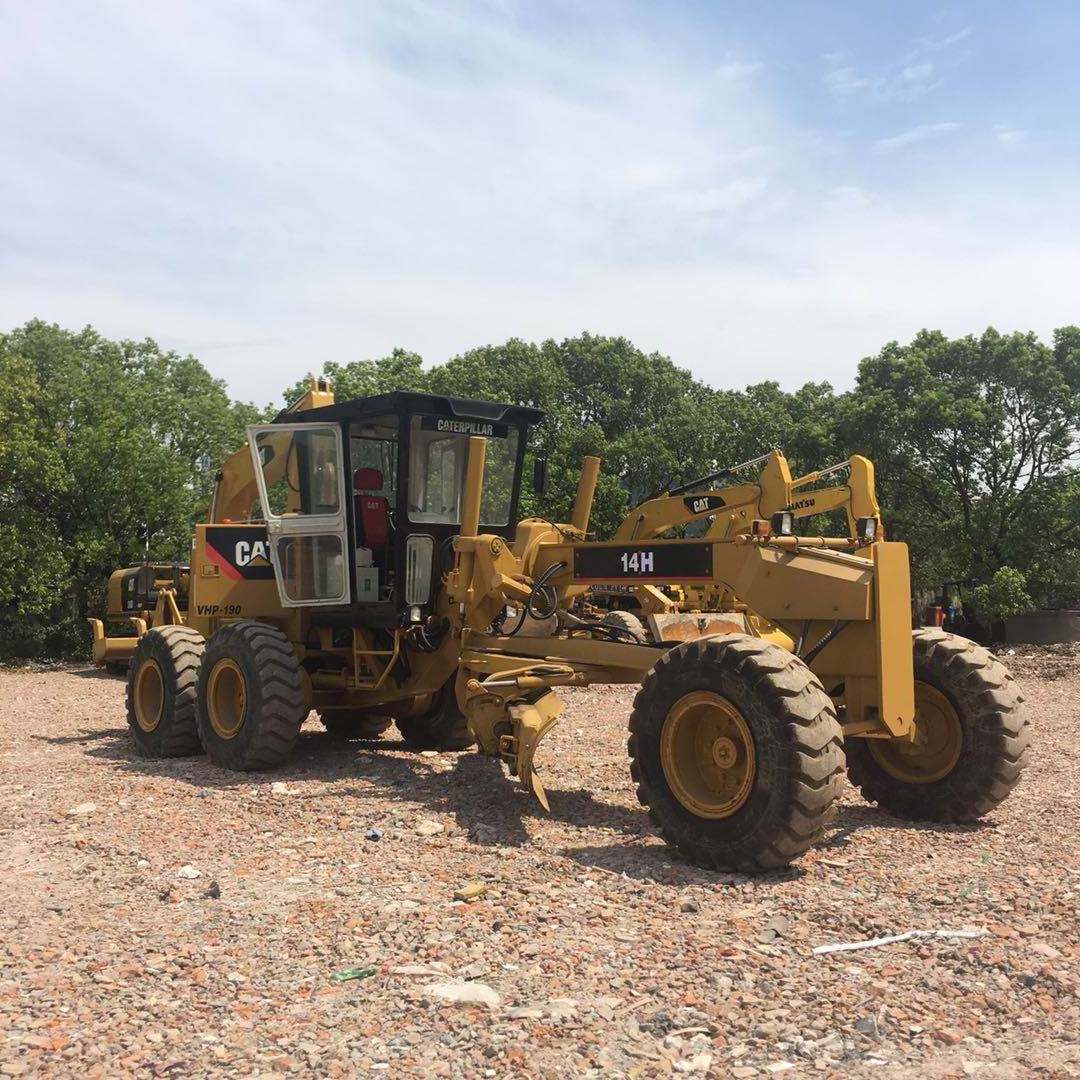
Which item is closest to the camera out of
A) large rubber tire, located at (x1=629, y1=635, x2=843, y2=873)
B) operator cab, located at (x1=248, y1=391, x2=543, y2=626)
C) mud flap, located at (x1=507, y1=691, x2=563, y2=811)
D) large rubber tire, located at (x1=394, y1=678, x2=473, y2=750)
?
large rubber tire, located at (x1=629, y1=635, x2=843, y2=873)

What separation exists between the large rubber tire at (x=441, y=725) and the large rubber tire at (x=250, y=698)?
5.09 feet

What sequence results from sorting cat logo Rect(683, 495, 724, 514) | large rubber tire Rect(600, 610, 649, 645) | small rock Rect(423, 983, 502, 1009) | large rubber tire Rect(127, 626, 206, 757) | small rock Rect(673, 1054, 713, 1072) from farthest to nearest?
large rubber tire Rect(127, 626, 206, 757) → cat logo Rect(683, 495, 724, 514) → large rubber tire Rect(600, 610, 649, 645) → small rock Rect(423, 983, 502, 1009) → small rock Rect(673, 1054, 713, 1072)

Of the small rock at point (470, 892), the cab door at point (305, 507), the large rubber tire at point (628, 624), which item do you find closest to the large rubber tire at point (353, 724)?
the cab door at point (305, 507)

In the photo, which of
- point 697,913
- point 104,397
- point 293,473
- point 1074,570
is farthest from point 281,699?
point 104,397

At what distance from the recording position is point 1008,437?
24656 millimetres

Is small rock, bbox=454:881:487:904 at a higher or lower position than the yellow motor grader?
lower

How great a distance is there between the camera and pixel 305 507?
384 inches

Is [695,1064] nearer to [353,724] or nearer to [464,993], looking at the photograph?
[464,993]

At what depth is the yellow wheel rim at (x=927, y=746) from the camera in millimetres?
6996

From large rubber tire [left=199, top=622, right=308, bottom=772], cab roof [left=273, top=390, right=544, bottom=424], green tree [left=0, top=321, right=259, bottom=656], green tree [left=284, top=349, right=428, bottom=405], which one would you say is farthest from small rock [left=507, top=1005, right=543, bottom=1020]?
green tree [left=284, top=349, right=428, bottom=405]

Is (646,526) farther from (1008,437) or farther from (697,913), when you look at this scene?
(1008,437)

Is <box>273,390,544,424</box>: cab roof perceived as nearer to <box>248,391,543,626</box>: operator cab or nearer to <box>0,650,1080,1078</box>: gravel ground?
<box>248,391,543,626</box>: operator cab

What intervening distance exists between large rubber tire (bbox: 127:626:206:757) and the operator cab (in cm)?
138

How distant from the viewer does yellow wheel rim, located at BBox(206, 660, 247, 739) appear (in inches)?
370
